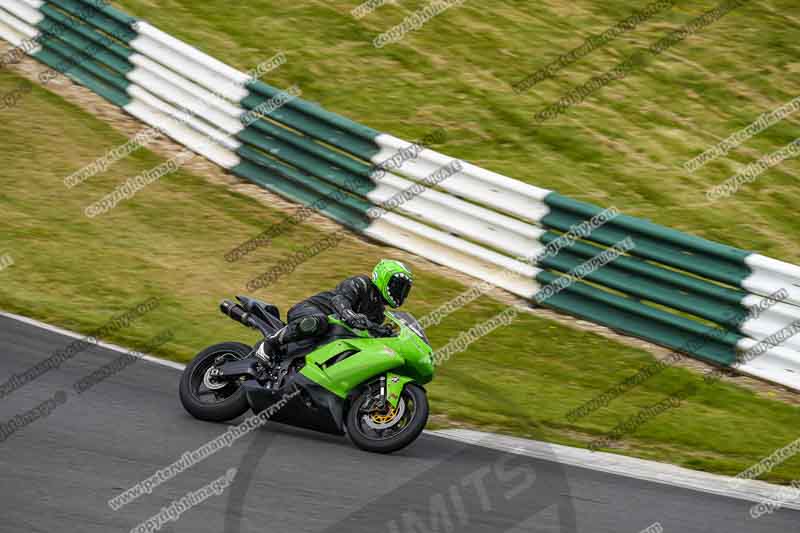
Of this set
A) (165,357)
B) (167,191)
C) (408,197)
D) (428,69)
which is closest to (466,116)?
(428,69)

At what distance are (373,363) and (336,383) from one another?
34 cm

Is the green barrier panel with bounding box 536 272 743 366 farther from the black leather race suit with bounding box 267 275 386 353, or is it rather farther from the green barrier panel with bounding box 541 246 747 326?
the black leather race suit with bounding box 267 275 386 353

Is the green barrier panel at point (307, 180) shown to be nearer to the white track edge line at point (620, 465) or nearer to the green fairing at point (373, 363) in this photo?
the white track edge line at point (620, 465)

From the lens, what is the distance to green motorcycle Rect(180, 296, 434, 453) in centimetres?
822

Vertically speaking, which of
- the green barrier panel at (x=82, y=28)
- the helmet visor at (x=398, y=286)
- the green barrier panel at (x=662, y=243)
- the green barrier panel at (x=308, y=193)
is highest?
the helmet visor at (x=398, y=286)

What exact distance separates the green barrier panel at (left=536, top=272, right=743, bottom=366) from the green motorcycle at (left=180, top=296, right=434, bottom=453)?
362 centimetres

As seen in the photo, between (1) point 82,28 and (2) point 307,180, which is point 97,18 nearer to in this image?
(1) point 82,28

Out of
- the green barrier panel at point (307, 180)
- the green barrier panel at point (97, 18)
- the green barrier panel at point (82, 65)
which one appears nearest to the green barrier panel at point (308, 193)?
the green barrier panel at point (307, 180)

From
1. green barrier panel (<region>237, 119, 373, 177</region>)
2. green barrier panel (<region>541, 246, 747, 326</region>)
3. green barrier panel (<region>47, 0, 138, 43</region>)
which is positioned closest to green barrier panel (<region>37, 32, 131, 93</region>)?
green barrier panel (<region>47, 0, 138, 43</region>)

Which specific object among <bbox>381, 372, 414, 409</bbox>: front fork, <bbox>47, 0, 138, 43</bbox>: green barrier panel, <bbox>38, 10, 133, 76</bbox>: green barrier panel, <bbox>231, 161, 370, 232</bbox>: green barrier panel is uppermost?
<bbox>381, 372, 414, 409</bbox>: front fork

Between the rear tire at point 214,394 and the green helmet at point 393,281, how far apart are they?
3.82ft

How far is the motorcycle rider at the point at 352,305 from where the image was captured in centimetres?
839

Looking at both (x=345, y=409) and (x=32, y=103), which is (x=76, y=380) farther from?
(x=32, y=103)

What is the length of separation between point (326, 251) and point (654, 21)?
8.40 m
